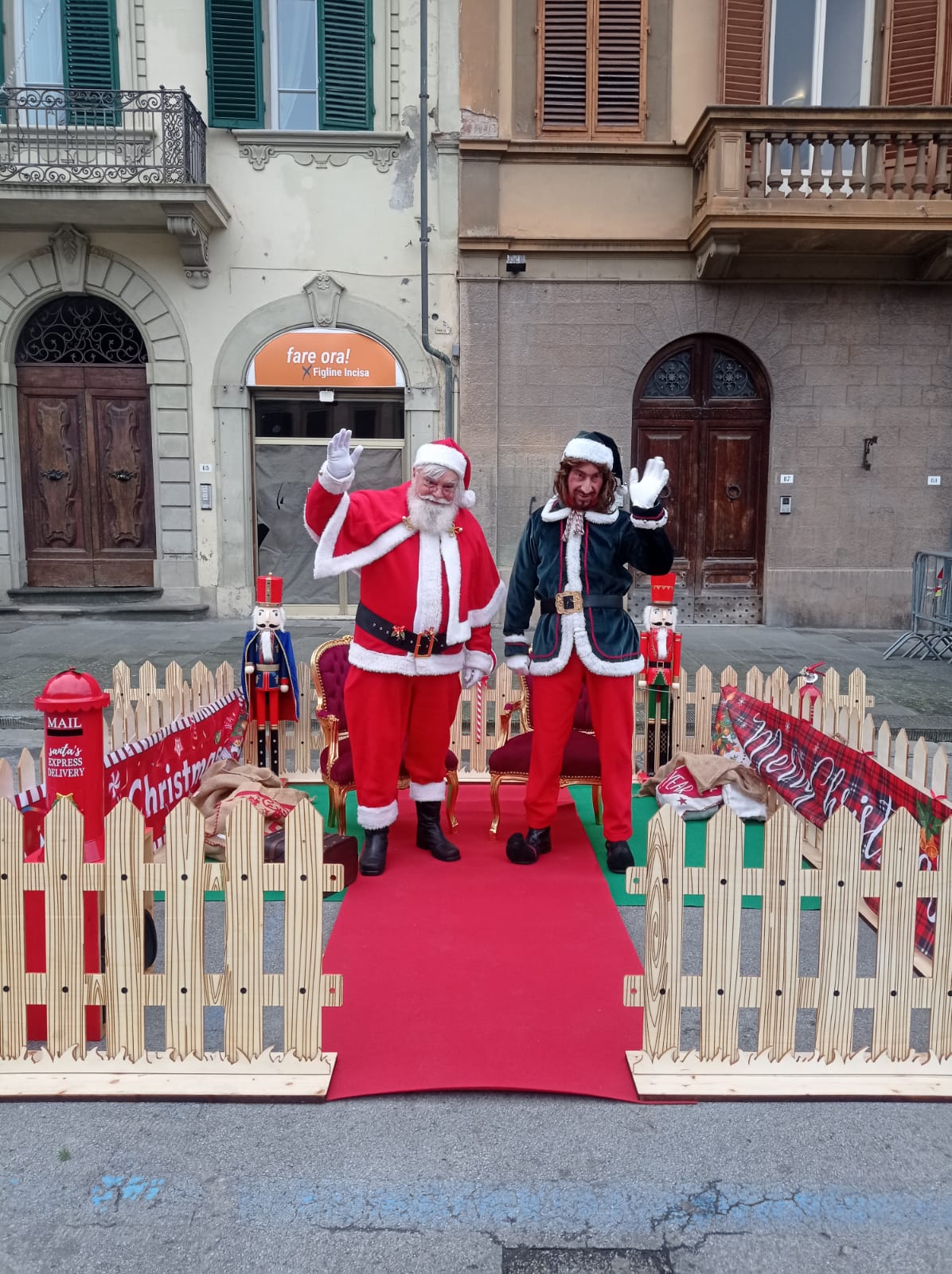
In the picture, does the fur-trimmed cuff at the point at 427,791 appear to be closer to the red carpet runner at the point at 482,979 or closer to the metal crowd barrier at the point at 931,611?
the red carpet runner at the point at 482,979

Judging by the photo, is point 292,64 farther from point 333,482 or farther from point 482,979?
point 482,979

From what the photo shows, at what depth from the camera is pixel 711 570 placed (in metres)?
11.9

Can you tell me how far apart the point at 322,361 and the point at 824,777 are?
29.1ft

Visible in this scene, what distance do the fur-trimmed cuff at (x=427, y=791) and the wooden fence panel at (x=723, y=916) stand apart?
6.59ft

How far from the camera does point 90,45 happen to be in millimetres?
11016

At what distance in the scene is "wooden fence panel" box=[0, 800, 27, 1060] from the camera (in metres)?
2.61

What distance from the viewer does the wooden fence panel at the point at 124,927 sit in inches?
103

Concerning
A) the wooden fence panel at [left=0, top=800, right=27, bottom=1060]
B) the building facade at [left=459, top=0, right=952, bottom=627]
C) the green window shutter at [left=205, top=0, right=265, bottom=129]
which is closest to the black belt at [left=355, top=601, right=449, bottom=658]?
the wooden fence panel at [left=0, top=800, right=27, bottom=1060]

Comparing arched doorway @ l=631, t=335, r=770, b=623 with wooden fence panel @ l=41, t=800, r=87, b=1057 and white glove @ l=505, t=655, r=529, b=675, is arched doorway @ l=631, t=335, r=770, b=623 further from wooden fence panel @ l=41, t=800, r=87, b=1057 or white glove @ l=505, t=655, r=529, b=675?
wooden fence panel @ l=41, t=800, r=87, b=1057

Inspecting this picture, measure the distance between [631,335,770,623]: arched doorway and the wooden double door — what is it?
617 centimetres

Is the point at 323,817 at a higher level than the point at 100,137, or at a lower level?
lower

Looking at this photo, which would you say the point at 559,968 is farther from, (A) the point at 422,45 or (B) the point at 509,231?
(A) the point at 422,45

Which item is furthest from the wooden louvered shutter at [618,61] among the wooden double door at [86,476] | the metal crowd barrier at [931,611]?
the wooden double door at [86,476]

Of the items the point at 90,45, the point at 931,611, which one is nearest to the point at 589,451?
the point at 931,611
